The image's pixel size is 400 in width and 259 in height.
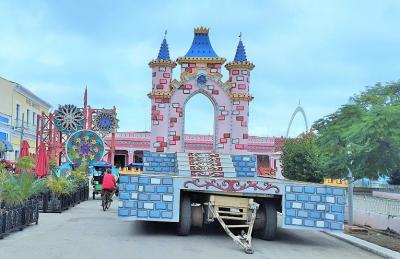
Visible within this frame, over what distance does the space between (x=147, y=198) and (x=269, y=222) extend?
3063 mm

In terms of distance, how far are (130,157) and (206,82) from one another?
31.8m

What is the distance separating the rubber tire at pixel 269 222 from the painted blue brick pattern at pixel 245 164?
16.5ft

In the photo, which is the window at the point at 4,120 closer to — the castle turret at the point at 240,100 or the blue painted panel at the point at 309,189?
the castle turret at the point at 240,100

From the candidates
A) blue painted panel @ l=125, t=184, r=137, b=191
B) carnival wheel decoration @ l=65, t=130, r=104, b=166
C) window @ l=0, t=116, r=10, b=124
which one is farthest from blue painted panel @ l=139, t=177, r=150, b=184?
window @ l=0, t=116, r=10, b=124

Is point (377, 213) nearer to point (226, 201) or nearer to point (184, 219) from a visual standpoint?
point (226, 201)

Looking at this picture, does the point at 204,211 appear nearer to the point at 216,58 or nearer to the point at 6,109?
the point at 216,58

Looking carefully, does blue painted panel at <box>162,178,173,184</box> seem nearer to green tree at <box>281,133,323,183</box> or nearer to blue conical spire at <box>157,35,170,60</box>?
blue conical spire at <box>157,35,170,60</box>

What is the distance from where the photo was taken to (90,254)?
9742 mm

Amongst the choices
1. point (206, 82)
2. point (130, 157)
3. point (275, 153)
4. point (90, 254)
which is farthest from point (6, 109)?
point (90, 254)

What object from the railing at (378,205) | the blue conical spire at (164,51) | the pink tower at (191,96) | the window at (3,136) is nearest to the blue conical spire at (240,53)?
the pink tower at (191,96)

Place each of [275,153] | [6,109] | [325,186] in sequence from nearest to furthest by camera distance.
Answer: [325,186], [6,109], [275,153]

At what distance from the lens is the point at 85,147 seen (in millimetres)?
27391

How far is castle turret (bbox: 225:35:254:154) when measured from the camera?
21.2 meters

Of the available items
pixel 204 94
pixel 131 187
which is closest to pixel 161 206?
pixel 131 187
